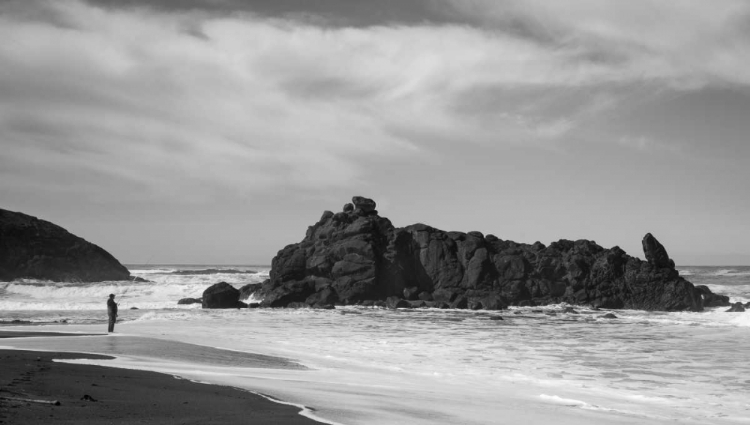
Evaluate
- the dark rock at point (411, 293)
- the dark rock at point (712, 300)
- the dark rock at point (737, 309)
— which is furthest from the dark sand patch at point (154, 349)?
the dark rock at point (712, 300)

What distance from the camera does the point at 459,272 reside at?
54312 millimetres

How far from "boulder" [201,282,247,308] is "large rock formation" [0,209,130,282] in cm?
4000

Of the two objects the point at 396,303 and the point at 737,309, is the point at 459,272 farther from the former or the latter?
the point at 737,309

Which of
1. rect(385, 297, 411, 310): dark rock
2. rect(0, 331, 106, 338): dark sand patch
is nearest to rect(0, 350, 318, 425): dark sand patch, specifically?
rect(0, 331, 106, 338): dark sand patch

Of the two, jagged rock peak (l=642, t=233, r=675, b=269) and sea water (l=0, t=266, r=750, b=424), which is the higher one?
jagged rock peak (l=642, t=233, r=675, b=269)

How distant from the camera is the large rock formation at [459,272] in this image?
4938 centimetres

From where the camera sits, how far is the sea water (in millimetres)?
11297

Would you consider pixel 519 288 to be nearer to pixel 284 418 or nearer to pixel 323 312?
pixel 323 312

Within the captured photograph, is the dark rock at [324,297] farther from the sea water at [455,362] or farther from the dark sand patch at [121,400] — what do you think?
the dark sand patch at [121,400]

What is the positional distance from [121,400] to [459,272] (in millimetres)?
46301

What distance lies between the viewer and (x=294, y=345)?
23172 millimetres

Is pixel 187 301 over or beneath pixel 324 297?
beneath

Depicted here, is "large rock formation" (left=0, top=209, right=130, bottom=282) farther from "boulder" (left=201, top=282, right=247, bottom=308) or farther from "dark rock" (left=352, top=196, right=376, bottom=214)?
"boulder" (left=201, top=282, right=247, bottom=308)

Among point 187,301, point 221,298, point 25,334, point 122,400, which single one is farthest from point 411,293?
point 122,400
